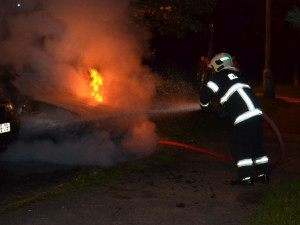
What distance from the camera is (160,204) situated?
550cm

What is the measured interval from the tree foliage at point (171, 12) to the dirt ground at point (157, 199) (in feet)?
17.5

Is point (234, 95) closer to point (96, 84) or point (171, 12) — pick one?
point (96, 84)

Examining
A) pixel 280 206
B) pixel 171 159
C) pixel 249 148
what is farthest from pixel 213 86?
pixel 171 159

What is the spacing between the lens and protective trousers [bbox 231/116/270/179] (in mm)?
6086

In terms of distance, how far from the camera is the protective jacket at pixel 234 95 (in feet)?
20.0

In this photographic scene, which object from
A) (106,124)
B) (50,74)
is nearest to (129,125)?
(106,124)

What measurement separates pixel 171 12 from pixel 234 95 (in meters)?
6.48

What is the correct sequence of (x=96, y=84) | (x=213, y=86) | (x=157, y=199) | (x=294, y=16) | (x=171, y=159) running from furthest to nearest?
1. (x=96, y=84)
2. (x=171, y=159)
3. (x=213, y=86)
4. (x=157, y=199)
5. (x=294, y=16)

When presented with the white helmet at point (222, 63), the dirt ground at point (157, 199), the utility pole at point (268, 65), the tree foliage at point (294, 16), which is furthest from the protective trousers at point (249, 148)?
the utility pole at point (268, 65)

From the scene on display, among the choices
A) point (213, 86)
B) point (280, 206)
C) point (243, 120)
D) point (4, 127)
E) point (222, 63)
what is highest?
point (222, 63)

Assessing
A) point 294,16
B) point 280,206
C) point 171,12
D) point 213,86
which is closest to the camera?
point 294,16

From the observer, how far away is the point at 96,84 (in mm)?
11047

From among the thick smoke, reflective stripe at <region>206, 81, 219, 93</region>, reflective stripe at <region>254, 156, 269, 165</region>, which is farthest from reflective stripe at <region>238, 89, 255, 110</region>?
the thick smoke

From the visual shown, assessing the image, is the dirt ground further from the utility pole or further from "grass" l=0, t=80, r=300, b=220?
the utility pole
